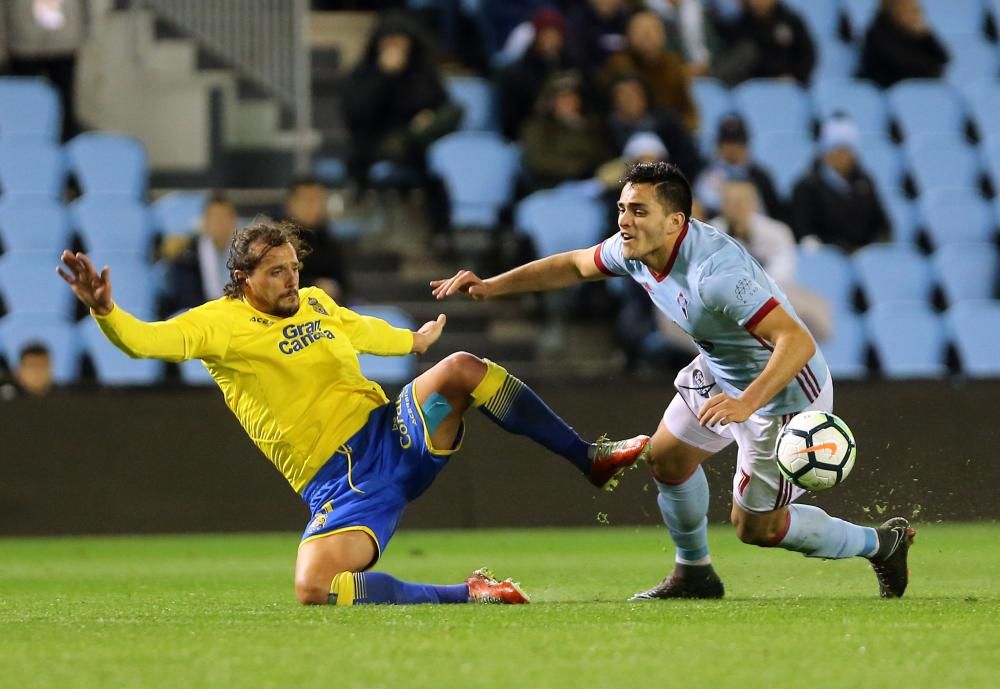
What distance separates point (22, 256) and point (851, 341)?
672 centimetres

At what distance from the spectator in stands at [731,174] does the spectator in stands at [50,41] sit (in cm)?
558

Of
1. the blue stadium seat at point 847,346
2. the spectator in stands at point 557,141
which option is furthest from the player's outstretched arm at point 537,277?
the spectator in stands at point 557,141

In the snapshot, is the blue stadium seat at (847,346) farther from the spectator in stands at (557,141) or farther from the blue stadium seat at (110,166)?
the blue stadium seat at (110,166)

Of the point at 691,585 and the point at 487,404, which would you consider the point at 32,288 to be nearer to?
the point at 487,404

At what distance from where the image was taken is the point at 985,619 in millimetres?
6355

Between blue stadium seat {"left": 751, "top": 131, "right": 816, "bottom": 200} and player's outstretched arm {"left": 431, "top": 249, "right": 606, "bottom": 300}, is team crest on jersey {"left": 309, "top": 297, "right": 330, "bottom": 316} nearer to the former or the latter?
player's outstretched arm {"left": 431, "top": 249, "right": 606, "bottom": 300}

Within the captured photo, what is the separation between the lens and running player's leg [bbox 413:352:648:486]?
7.35m

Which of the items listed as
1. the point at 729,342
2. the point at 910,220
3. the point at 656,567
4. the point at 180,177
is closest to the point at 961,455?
the point at 656,567

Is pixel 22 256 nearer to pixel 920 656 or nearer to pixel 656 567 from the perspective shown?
pixel 656 567

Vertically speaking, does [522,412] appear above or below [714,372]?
below

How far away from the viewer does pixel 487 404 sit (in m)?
7.38

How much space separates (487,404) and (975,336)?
811 centimetres

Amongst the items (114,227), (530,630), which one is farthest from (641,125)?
(530,630)

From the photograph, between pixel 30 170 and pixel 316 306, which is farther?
pixel 30 170
